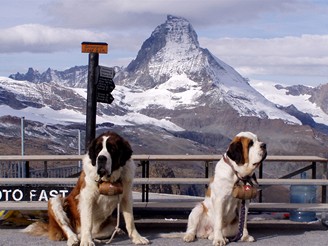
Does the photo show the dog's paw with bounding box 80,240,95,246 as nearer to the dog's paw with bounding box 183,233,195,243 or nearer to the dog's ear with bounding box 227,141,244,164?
the dog's paw with bounding box 183,233,195,243

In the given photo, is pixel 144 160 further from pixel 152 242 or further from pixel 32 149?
pixel 32 149

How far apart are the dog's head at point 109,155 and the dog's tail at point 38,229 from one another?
1292mm

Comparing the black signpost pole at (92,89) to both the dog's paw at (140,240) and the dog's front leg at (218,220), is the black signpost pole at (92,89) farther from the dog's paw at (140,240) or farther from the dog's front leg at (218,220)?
the dog's front leg at (218,220)

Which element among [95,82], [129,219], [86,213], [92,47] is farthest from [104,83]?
[86,213]

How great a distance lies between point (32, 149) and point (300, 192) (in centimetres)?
12804

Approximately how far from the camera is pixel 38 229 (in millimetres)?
8672

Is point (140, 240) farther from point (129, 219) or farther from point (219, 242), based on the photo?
point (219, 242)

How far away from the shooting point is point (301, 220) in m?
9.86

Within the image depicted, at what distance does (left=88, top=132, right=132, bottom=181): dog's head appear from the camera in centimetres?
763

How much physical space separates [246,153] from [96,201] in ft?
5.85

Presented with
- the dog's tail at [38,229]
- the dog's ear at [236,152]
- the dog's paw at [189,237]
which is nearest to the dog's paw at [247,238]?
the dog's paw at [189,237]

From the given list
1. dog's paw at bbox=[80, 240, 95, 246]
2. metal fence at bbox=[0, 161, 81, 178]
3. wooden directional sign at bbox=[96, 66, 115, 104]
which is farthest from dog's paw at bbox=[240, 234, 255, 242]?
metal fence at bbox=[0, 161, 81, 178]

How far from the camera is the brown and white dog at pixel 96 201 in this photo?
7.73 m

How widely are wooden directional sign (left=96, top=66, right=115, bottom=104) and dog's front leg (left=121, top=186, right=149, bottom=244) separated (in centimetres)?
250
